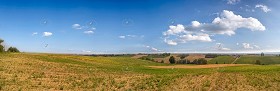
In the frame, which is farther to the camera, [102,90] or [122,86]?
[122,86]

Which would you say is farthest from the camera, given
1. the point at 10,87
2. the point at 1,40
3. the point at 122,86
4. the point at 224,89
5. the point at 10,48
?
the point at 10,48

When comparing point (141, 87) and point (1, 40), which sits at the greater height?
point (1, 40)

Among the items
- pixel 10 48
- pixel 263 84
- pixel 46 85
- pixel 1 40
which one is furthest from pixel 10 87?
pixel 10 48

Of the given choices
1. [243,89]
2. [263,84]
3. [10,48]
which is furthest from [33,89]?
[10,48]

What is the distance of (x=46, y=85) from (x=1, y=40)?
308ft

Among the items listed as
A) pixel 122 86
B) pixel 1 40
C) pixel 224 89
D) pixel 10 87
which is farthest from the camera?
Result: pixel 1 40

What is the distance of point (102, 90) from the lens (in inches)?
1457

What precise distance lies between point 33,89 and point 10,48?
119m

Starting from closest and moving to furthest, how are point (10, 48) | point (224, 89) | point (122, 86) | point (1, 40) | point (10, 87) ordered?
point (10, 87) → point (224, 89) → point (122, 86) → point (1, 40) → point (10, 48)

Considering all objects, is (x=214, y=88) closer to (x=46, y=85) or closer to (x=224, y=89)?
(x=224, y=89)

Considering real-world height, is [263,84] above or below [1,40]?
below

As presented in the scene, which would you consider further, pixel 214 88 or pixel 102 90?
pixel 214 88

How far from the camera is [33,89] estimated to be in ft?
118

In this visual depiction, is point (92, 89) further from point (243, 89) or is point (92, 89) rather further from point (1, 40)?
point (1, 40)
